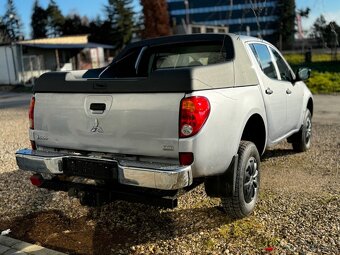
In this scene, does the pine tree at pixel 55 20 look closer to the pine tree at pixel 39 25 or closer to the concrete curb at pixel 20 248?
the pine tree at pixel 39 25

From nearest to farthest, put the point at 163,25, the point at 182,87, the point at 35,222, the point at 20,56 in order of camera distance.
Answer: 1. the point at 182,87
2. the point at 35,222
3. the point at 163,25
4. the point at 20,56

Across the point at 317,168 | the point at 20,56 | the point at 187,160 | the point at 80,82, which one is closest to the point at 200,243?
the point at 187,160

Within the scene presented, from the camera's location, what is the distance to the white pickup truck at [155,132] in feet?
11.4

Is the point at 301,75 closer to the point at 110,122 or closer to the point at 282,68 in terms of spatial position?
the point at 282,68

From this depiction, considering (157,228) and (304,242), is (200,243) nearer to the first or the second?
(157,228)

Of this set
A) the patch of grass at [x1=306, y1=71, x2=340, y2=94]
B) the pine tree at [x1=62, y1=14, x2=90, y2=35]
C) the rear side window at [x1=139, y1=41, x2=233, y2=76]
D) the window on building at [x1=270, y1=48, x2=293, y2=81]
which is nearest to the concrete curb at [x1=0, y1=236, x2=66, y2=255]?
the rear side window at [x1=139, y1=41, x2=233, y2=76]

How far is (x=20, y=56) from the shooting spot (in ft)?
104

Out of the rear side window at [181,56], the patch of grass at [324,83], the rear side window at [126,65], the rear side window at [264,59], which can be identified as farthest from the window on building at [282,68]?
the patch of grass at [324,83]

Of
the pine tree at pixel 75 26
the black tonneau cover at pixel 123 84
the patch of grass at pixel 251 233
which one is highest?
the pine tree at pixel 75 26

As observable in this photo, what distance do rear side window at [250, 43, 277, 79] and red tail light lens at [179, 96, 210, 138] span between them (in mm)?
1884

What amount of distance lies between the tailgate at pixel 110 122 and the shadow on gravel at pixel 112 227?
2.97 feet

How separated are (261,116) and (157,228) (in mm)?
1637

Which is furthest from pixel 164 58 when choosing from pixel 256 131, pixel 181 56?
pixel 256 131

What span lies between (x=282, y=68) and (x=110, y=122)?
3195 mm
